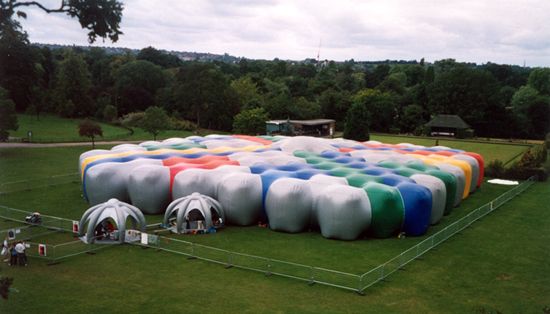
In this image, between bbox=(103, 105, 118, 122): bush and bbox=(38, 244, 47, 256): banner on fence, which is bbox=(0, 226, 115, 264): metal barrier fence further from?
bbox=(103, 105, 118, 122): bush

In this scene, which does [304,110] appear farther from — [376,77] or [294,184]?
[294,184]

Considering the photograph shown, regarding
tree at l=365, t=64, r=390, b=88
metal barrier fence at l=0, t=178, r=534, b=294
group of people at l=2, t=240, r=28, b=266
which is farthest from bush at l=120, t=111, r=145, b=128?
tree at l=365, t=64, r=390, b=88

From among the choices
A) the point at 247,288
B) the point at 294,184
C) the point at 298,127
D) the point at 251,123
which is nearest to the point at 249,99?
the point at 298,127

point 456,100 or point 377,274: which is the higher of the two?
point 456,100

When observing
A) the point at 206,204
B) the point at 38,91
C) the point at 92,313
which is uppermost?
the point at 38,91

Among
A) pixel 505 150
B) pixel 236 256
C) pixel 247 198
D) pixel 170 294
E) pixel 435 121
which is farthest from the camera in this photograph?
pixel 435 121

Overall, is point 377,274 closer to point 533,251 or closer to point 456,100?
point 533,251

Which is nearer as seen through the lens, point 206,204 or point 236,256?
point 236,256

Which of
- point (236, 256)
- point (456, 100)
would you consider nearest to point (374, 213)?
point (236, 256)
